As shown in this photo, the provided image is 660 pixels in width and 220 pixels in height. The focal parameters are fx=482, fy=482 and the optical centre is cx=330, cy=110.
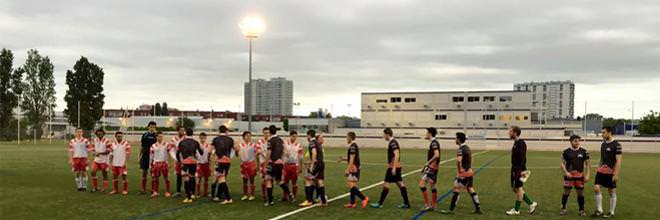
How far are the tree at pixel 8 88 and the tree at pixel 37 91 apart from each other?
1.91m

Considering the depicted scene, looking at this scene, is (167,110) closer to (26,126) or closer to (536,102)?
(26,126)

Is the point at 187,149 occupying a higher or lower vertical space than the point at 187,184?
higher

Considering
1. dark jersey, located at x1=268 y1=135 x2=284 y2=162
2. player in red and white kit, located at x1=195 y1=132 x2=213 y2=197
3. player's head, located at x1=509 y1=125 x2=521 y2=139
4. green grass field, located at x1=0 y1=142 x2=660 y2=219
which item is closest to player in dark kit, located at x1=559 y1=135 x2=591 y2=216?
green grass field, located at x1=0 y1=142 x2=660 y2=219

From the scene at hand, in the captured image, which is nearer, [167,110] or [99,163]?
A: [99,163]

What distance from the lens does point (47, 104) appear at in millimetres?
71250

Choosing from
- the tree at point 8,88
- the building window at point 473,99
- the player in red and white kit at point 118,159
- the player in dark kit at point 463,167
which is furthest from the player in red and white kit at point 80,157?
the building window at point 473,99

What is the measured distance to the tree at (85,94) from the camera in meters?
70.4

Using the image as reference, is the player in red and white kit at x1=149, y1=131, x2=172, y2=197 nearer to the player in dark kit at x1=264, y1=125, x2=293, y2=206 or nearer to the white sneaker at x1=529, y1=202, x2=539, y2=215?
the player in dark kit at x1=264, y1=125, x2=293, y2=206

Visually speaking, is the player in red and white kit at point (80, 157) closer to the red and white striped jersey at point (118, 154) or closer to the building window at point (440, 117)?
the red and white striped jersey at point (118, 154)

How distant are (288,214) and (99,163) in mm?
6753

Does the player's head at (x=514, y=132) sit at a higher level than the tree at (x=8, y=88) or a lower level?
lower

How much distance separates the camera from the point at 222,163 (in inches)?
481

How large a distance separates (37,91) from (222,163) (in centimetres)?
7054

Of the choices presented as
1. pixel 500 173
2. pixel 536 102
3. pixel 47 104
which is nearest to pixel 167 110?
pixel 47 104
